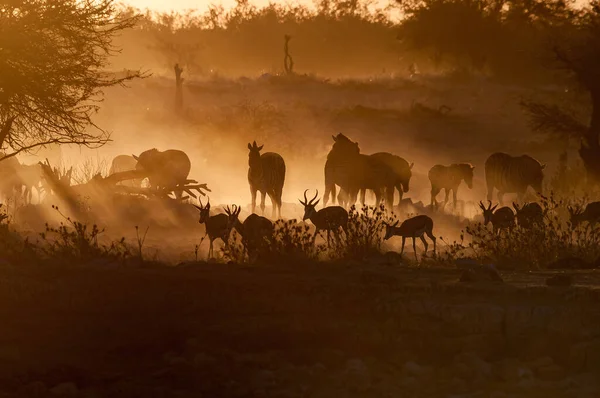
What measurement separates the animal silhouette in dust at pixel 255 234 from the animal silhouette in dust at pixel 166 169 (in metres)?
8.27

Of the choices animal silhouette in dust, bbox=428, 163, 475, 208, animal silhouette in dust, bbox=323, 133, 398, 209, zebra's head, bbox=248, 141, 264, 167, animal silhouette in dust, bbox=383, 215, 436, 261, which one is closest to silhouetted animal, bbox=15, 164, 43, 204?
Result: zebra's head, bbox=248, 141, 264, 167

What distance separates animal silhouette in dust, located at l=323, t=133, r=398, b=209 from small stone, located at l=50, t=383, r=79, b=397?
49.1 feet

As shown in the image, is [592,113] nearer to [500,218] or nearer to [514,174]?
[514,174]

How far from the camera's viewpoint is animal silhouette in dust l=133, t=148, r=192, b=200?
25.6m

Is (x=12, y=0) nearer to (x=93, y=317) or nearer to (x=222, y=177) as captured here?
(x=93, y=317)

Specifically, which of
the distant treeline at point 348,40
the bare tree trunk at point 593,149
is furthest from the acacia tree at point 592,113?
the distant treeline at point 348,40

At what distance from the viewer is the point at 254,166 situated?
79.8 ft

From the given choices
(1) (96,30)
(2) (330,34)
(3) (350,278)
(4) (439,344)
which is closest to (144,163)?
(1) (96,30)

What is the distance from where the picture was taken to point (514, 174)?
27.1 metres

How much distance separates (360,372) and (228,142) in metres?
30.7

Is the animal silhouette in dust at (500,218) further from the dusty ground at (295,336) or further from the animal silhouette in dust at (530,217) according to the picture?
the dusty ground at (295,336)

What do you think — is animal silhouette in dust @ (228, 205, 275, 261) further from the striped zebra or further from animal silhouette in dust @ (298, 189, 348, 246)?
the striped zebra

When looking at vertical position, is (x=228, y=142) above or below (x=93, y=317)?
above

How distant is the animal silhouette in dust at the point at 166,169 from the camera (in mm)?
25578
